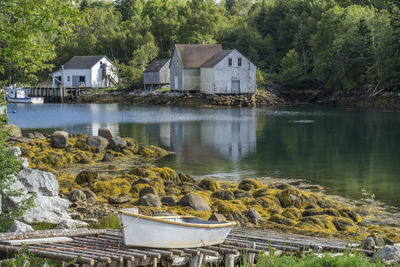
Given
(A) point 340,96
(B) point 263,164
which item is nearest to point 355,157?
(B) point 263,164

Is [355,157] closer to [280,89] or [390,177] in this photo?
[390,177]

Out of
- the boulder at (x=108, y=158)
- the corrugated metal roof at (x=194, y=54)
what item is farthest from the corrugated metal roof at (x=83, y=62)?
the boulder at (x=108, y=158)

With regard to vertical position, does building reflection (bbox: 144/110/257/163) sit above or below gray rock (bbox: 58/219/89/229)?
below

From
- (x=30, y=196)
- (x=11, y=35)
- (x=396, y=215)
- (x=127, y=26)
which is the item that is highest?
(x=127, y=26)

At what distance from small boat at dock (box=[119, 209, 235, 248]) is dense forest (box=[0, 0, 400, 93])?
130 feet

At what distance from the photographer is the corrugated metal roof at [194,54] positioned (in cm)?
7550

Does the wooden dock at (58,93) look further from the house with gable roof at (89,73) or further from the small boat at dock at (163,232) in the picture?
the small boat at dock at (163,232)

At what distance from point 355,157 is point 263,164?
518 cm

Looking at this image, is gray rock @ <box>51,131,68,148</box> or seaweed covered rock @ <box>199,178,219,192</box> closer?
seaweed covered rock @ <box>199,178,219,192</box>

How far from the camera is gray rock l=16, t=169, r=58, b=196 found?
43.2 ft

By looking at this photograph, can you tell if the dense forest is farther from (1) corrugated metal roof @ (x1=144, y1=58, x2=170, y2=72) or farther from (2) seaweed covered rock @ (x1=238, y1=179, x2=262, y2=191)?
(2) seaweed covered rock @ (x1=238, y1=179, x2=262, y2=191)

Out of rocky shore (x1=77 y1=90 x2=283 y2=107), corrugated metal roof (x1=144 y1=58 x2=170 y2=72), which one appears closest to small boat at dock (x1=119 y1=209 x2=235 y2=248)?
rocky shore (x1=77 y1=90 x2=283 y2=107)

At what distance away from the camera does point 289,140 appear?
37.0 metres

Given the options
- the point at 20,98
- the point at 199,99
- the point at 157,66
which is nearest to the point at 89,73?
the point at 20,98
